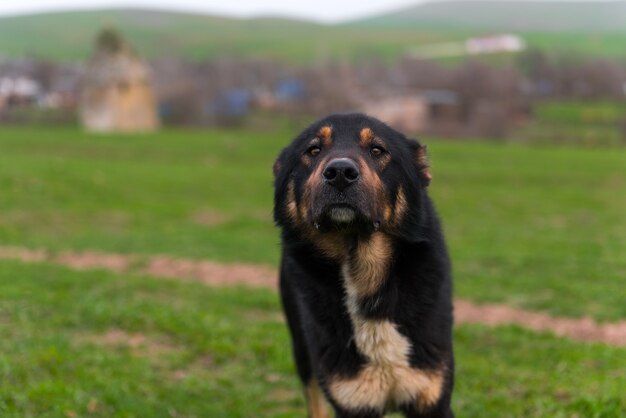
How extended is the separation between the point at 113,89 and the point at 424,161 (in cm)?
5208

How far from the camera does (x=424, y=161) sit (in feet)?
17.3

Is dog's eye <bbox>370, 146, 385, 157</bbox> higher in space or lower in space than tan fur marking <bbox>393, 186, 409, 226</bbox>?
higher

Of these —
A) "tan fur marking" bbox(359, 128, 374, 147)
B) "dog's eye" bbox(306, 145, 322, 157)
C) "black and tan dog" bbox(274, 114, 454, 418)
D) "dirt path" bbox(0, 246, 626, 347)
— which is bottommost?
"dirt path" bbox(0, 246, 626, 347)

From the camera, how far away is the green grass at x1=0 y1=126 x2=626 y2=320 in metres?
14.1

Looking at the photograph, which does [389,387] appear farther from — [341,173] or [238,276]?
[238,276]

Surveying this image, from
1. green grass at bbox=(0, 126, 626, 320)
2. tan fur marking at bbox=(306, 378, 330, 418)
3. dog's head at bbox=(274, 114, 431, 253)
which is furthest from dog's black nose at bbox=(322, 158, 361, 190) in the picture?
green grass at bbox=(0, 126, 626, 320)

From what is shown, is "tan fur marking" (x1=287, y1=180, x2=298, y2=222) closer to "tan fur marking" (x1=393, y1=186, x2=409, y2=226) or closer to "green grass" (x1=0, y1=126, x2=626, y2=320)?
"tan fur marking" (x1=393, y1=186, x2=409, y2=226)

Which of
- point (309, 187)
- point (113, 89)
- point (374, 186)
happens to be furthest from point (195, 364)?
point (113, 89)

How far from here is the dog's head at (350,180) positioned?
444 centimetres

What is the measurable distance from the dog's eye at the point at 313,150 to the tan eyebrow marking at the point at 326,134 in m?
0.07

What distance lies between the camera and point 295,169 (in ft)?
16.8

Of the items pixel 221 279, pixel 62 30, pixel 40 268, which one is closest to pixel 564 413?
pixel 221 279

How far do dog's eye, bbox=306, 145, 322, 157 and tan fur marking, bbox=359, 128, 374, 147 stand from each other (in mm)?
303

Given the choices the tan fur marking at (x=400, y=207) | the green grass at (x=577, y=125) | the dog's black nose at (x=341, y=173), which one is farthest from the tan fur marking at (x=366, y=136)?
the green grass at (x=577, y=125)
